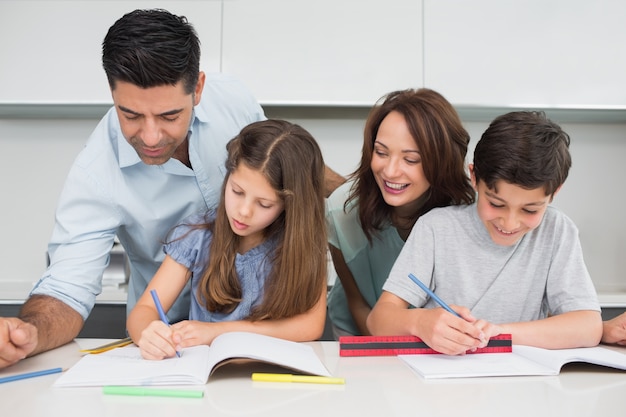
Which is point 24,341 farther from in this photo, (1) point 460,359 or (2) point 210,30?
(2) point 210,30

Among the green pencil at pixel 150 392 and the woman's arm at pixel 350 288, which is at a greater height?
the green pencil at pixel 150 392

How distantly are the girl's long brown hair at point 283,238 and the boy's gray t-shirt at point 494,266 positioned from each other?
18 cm

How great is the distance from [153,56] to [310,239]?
46cm

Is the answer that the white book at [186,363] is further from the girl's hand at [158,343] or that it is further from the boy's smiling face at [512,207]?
the boy's smiling face at [512,207]

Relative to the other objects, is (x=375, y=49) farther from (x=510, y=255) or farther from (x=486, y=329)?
(x=486, y=329)

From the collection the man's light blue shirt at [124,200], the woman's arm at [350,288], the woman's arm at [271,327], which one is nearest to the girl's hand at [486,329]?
the woman's arm at [271,327]

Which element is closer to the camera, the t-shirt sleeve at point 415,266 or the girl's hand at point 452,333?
the girl's hand at point 452,333

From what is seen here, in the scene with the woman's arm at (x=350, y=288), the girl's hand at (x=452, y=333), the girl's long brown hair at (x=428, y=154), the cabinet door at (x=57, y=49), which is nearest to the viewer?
the girl's hand at (x=452, y=333)

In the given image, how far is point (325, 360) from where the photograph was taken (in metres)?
1.06

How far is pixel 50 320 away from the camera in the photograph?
1.16 metres

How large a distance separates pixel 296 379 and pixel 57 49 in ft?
6.53

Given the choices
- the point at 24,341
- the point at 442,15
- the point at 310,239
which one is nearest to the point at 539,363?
the point at 310,239

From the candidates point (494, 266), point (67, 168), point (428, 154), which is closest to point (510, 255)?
point (494, 266)

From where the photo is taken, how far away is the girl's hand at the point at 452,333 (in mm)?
1030
